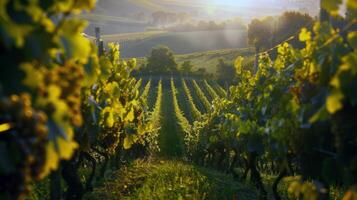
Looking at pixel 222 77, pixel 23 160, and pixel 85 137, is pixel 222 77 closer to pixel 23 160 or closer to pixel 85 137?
pixel 85 137

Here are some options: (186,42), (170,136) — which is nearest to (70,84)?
(170,136)

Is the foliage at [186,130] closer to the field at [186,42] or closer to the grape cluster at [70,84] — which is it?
the grape cluster at [70,84]

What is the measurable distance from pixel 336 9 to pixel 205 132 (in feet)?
37.6

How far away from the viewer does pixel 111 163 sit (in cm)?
1252

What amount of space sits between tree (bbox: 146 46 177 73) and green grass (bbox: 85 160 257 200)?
41.5 meters

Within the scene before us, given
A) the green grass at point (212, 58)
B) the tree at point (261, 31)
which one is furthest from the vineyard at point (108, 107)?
the green grass at point (212, 58)

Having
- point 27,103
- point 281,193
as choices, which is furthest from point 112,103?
point 281,193

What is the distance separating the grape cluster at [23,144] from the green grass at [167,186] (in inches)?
210

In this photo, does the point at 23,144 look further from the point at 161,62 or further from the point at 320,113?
the point at 161,62

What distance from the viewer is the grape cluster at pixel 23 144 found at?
227 centimetres

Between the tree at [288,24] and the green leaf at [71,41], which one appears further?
the tree at [288,24]

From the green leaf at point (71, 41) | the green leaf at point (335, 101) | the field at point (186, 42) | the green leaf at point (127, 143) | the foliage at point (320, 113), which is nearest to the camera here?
the green leaf at point (71, 41)

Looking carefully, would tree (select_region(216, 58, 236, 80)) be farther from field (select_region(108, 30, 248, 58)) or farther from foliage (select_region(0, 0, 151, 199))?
foliage (select_region(0, 0, 151, 199))

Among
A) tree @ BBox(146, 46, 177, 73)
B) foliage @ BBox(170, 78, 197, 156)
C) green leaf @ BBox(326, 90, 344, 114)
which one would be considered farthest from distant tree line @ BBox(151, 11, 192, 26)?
green leaf @ BBox(326, 90, 344, 114)
